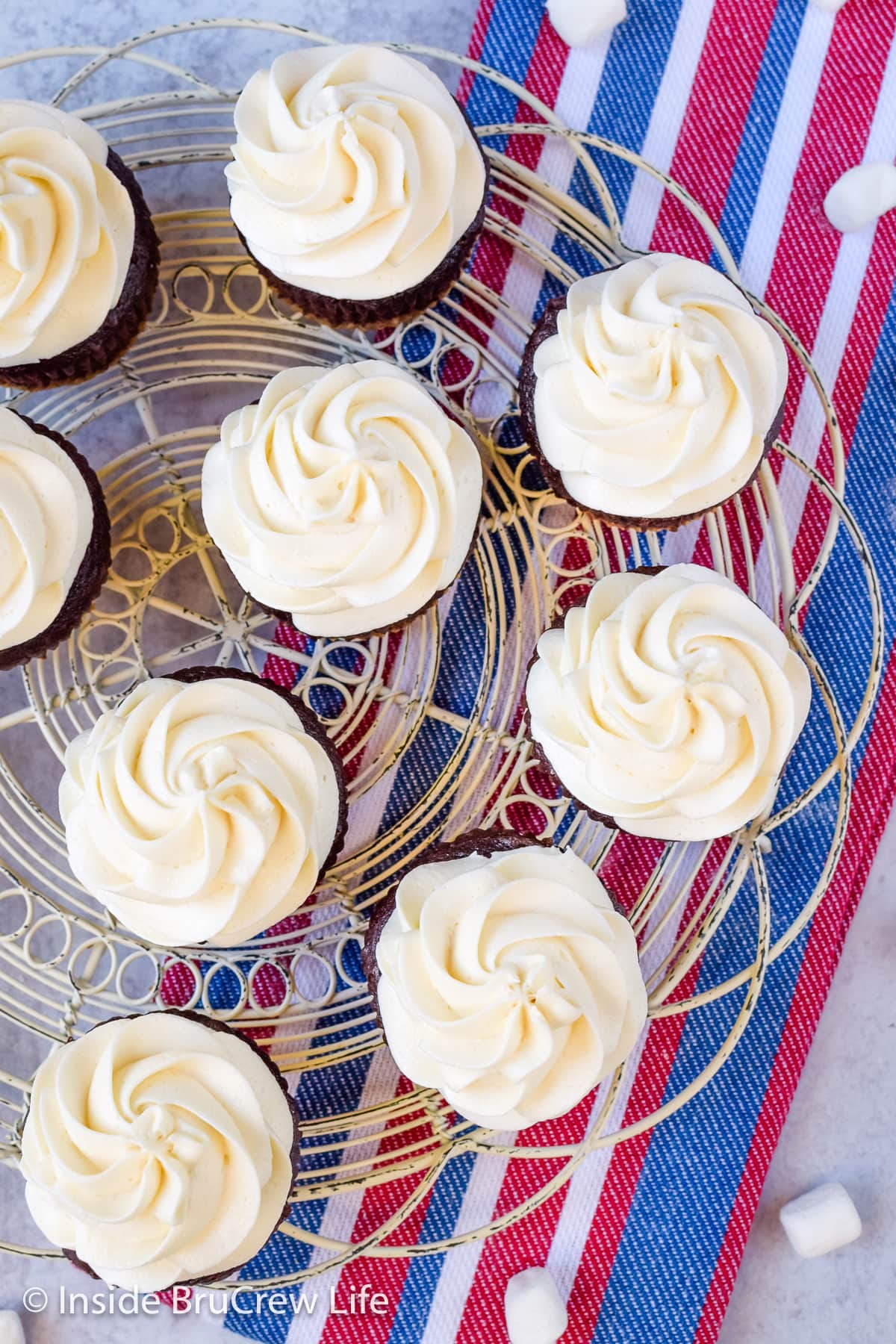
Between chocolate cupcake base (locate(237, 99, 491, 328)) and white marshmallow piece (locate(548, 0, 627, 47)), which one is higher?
white marshmallow piece (locate(548, 0, 627, 47))

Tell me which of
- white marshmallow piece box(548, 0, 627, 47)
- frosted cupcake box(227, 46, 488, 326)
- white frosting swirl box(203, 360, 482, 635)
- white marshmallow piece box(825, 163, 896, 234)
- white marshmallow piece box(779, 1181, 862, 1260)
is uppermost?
white marshmallow piece box(548, 0, 627, 47)

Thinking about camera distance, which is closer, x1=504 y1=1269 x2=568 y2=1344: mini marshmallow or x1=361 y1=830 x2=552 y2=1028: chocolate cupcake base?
x1=361 y1=830 x2=552 y2=1028: chocolate cupcake base

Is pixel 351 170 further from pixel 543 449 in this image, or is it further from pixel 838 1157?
pixel 838 1157

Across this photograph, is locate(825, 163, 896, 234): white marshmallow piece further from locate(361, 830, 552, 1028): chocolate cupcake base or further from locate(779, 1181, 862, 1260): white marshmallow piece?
locate(779, 1181, 862, 1260): white marshmallow piece

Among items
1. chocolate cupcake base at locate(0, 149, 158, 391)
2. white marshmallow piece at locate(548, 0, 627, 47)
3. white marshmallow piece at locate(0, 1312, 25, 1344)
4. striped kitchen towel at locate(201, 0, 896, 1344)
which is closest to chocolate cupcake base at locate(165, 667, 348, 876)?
striped kitchen towel at locate(201, 0, 896, 1344)

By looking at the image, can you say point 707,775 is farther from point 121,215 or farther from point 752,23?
point 752,23

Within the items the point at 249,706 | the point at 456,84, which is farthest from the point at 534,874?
the point at 456,84

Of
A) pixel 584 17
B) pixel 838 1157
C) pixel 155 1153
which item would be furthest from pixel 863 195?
pixel 155 1153
